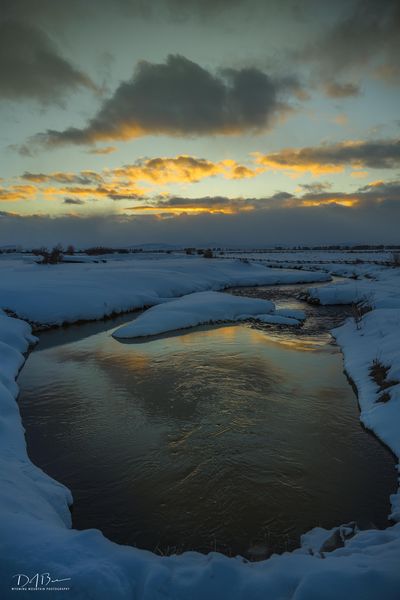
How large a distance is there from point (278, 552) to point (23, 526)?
11.2ft

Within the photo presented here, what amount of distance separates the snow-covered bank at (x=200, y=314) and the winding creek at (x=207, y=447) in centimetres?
366

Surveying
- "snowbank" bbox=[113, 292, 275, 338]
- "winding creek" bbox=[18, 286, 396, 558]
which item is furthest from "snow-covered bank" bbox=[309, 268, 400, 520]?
"snowbank" bbox=[113, 292, 275, 338]

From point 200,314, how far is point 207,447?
1321 centimetres

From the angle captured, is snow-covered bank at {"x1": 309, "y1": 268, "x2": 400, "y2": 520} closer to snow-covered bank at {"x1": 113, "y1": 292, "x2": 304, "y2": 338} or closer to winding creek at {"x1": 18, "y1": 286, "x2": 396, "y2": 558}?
winding creek at {"x1": 18, "y1": 286, "x2": 396, "y2": 558}

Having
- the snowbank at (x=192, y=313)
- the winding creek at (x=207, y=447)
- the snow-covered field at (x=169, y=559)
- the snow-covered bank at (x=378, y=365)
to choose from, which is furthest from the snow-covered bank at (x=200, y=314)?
the snow-covered field at (x=169, y=559)

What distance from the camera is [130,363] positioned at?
44.8 ft

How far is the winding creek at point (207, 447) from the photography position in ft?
18.5

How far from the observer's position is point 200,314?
68.1 feet

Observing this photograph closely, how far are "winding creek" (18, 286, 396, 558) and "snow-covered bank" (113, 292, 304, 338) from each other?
12.0 ft

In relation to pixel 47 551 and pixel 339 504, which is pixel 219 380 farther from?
pixel 47 551

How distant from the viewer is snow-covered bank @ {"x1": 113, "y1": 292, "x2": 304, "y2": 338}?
1828 cm

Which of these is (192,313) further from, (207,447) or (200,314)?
(207,447)

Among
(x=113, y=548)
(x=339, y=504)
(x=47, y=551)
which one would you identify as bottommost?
(x=339, y=504)

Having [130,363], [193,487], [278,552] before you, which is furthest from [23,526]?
[130,363]
